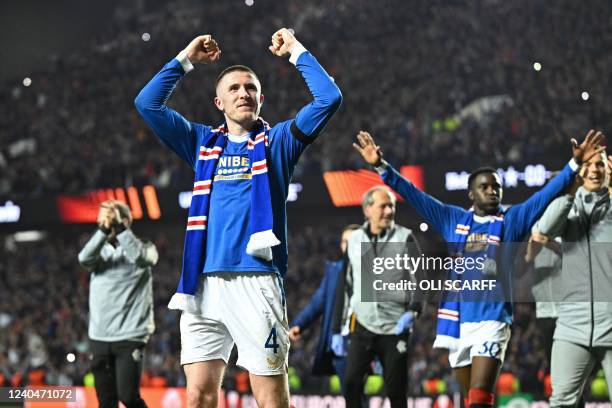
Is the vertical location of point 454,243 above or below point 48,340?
above

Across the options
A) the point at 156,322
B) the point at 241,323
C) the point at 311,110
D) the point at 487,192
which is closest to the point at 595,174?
the point at 487,192

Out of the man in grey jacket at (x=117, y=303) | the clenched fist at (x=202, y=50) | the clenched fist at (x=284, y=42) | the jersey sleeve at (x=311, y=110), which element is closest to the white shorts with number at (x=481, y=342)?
the jersey sleeve at (x=311, y=110)

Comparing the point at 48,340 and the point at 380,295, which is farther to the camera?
the point at 48,340

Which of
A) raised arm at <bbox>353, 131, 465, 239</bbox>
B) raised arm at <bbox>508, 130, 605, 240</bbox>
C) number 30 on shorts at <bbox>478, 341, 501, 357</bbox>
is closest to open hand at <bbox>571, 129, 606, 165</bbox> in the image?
raised arm at <bbox>508, 130, 605, 240</bbox>

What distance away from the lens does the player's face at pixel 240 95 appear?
4.69 meters

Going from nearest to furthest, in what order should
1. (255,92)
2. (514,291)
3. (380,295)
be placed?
(255,92)
(514,291)
(380,295)

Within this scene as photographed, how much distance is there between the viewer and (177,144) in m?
4.92

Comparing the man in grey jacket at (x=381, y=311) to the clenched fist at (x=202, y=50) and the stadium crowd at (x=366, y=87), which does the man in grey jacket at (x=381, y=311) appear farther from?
the stadium crowd at (x=366, y=87)

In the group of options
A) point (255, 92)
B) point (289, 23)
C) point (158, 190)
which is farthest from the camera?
point (289, 23)

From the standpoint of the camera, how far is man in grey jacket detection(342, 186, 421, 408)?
7.53 metres

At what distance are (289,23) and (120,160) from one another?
8.97 meters

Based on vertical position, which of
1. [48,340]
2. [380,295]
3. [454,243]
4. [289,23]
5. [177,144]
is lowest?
[48,340]

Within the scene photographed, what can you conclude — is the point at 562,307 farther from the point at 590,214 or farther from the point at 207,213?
the point at 207,213

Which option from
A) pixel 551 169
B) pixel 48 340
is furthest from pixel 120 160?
pixel 551 169
